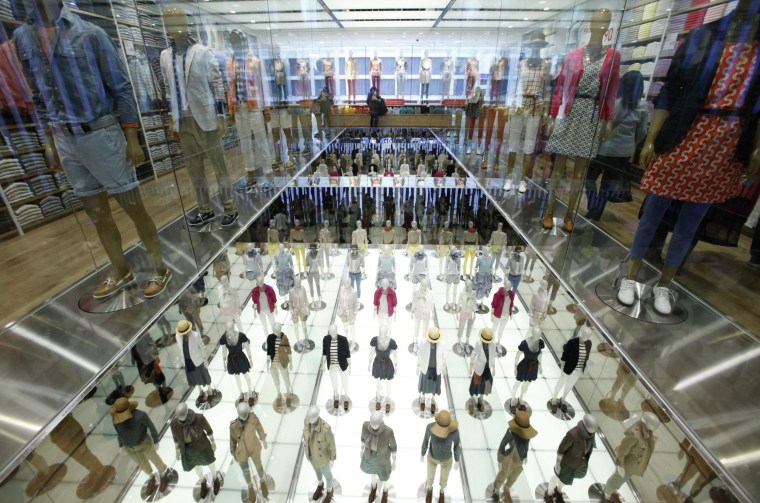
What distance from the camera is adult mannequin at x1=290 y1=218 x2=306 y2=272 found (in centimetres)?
460

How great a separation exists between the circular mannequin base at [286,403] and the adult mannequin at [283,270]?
1438 millimetres

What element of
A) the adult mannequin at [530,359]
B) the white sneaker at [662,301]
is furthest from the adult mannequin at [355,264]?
the white sneaker at [662,301]

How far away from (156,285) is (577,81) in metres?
4.10

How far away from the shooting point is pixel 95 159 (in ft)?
7.19

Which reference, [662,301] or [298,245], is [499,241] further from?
[298,245]

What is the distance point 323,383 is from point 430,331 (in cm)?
146

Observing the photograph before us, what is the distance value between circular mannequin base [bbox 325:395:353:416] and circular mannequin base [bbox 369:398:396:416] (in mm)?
203

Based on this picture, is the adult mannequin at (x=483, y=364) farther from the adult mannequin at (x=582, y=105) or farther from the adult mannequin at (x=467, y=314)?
the adult mannequin at (x=582, y=105)

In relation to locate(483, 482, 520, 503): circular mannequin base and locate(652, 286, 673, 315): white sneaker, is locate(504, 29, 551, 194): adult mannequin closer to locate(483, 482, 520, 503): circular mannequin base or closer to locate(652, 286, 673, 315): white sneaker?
locate(652, 286, 673, 315): white sneaker

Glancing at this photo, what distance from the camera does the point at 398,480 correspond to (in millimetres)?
2764

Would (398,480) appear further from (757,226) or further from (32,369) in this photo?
(757,226)

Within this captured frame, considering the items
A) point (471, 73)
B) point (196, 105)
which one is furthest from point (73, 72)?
point (471, 73)

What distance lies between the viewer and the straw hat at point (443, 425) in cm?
221

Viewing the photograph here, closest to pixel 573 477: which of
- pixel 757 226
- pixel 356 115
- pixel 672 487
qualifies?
pixel 672 487
